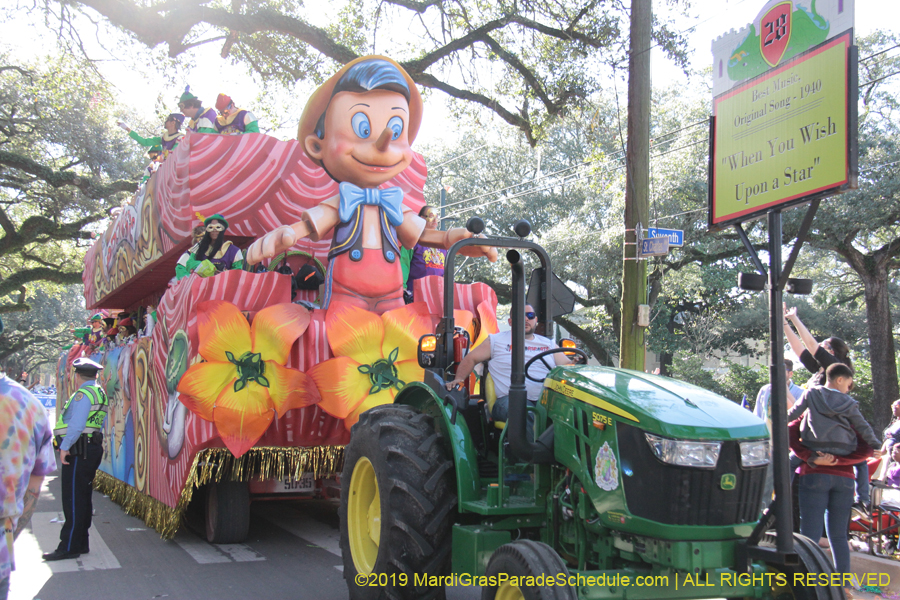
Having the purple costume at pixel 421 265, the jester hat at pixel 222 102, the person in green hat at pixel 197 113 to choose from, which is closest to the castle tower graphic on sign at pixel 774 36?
the purple costume at pixel 421 265

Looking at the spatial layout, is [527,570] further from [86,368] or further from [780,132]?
[86,368]

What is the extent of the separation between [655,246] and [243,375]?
15.7 ft

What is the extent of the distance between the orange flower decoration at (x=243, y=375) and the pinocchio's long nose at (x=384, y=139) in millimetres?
1952

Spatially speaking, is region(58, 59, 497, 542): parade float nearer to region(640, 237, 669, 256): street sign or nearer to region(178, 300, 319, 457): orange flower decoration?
region(178, 300, 319, 457): orange flower decoration

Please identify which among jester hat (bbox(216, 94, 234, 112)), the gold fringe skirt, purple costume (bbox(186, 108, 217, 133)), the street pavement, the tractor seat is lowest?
the street pavement

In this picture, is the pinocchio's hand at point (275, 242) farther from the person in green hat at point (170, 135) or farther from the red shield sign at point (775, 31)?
the person in green hat at point (170, 135)

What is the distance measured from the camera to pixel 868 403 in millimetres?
19375

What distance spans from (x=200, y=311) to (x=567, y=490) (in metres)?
4.30

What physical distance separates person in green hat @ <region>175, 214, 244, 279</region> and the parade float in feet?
0.51

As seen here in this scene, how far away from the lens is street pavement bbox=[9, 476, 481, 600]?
548 cm

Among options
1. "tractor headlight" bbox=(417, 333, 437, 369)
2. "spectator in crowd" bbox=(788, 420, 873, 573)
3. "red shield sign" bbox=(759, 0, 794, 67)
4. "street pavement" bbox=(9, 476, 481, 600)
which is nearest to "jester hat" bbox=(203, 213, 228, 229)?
"street pavement" bbox=(9, 476, 481, 600)

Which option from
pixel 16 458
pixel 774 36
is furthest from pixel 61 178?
pixel 774 36

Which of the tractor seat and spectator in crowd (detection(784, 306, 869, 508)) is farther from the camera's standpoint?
spectator in crowd (detection(784, 306, 869, 508))

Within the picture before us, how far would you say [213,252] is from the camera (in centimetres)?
792
